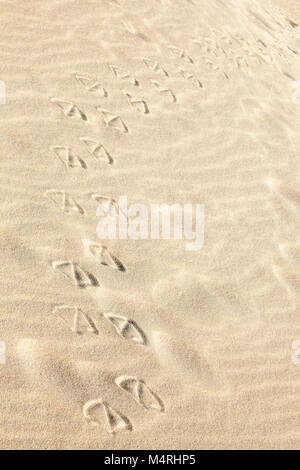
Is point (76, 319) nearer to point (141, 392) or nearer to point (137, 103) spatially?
point (141, 392)

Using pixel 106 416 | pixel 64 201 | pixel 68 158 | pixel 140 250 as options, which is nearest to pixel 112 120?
pixel 68 158

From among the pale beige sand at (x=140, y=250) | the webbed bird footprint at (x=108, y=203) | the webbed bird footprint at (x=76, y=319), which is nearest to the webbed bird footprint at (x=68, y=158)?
the pale beige sand at (x=140, y=250)

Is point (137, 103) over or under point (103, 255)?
over

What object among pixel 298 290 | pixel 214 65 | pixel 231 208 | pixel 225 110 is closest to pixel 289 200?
pixel 231 208

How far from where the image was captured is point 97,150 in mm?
3113

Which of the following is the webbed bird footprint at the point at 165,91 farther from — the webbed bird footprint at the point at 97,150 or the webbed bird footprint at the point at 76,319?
the webbed bird footprint at the point at 76,319

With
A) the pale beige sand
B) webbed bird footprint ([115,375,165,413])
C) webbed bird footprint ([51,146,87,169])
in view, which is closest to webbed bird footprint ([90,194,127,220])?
the pale beige sand

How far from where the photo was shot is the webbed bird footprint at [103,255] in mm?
2469

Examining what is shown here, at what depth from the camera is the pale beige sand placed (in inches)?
76.4

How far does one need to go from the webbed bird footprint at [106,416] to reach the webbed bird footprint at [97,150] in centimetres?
157

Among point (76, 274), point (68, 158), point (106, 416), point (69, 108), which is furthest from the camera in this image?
point (69, 108)

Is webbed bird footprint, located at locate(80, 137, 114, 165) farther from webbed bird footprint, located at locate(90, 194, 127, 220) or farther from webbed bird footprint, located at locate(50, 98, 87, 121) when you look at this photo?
webbed bird footprint, located at locate(90, 194, 127, 220)

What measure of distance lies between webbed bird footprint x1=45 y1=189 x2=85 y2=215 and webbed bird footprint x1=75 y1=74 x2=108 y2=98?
3.64ft

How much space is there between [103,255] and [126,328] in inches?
17.2
